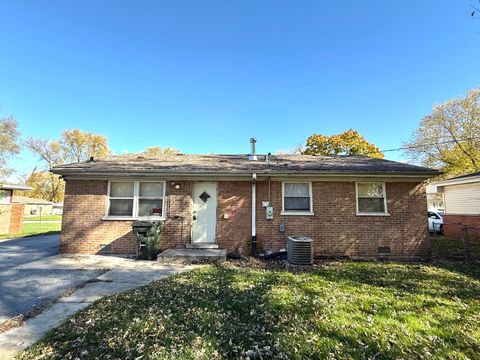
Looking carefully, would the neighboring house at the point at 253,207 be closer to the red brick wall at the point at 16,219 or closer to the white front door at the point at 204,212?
the white front door at the point at 204,212

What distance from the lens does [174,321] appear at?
12.4 ft

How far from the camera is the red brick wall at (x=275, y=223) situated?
865 cm

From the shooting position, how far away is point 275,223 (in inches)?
347

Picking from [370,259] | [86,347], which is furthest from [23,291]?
[370,259]

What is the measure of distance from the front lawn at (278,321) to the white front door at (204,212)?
294cm

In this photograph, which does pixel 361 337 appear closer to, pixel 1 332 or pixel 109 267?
pixel 1 332

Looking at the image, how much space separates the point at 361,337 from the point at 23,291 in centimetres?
621

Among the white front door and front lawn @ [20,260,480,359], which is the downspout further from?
front lawn @ [20,260,480,359]

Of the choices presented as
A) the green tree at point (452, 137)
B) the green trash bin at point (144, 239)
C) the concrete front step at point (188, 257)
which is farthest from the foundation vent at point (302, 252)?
the green tree at point (452, 137)

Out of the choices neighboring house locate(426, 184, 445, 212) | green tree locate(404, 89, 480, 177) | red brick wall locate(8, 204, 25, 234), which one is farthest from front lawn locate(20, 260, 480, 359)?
green tree locate(404, 89, 480, 177)

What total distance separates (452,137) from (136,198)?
2692 centimetres

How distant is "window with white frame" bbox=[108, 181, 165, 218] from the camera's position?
9.05m

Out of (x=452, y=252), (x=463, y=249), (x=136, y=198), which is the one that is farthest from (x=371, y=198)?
(x=136, y=198)

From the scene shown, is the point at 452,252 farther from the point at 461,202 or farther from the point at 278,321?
the point at 278,321
